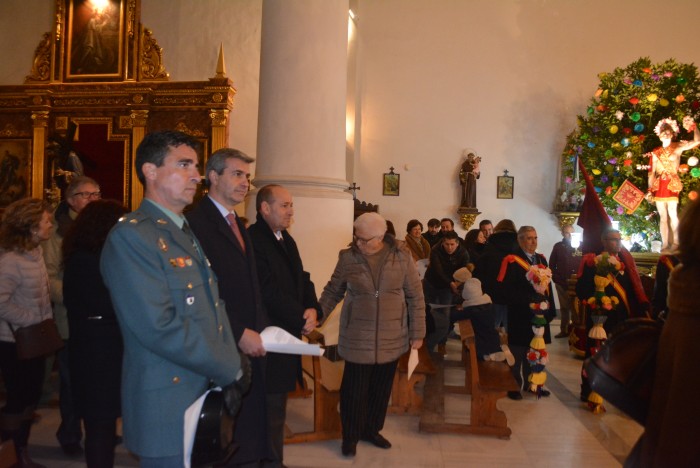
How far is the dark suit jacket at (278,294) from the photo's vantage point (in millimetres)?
3057

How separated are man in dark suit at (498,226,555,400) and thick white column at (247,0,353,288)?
65.4 inches

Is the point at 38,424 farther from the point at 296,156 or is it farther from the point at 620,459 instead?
the point at 620,459

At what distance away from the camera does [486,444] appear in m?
4.25

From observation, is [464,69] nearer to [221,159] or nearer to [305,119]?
[305,119]

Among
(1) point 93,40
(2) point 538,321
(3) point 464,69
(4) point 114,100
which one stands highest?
(1) point 93,40

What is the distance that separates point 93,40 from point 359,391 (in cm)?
1096

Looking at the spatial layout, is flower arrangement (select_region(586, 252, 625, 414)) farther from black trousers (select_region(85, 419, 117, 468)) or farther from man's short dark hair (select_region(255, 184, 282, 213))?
black trousers (select_region(85, 419, 117, 468))

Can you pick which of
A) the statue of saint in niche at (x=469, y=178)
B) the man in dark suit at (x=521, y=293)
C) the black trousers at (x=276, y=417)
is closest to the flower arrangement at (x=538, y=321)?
the man in dark suit at (x=521, y=293)

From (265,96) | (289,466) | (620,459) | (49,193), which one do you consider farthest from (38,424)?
(49,193)

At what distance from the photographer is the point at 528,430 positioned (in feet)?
15.1

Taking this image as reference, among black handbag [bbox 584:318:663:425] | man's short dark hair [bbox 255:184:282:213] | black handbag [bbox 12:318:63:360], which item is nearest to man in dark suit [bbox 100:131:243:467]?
man's short dark hair [bbox 255:184:282:213]

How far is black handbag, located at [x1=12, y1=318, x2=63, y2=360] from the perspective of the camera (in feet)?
11.0

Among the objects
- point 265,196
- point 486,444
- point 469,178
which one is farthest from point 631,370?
point 469,178

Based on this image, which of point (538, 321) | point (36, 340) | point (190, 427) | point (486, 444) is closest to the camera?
point (190, 427)
